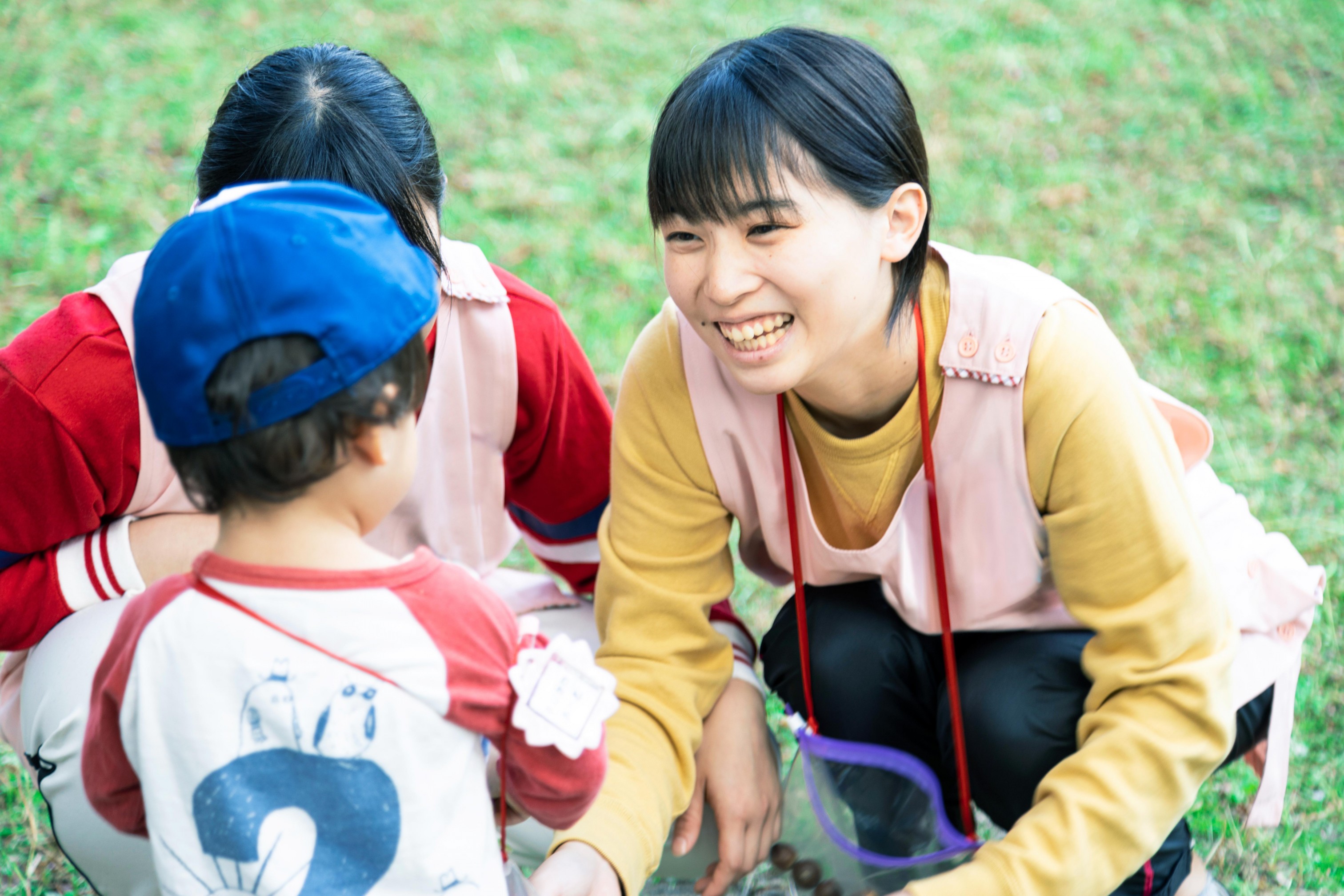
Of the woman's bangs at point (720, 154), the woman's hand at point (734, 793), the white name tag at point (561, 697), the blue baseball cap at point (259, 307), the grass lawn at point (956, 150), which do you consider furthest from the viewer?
the grass lawn at point (956, 150)

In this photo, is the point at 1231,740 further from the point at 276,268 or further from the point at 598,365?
the point at 598,365

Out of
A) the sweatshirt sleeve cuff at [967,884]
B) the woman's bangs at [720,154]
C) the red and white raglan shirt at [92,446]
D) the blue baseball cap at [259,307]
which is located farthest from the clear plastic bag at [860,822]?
the blue baseball cap at [259,307]

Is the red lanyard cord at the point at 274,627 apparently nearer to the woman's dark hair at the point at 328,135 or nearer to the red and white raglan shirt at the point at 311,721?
the red and white raglan shirt at the point at 311,721

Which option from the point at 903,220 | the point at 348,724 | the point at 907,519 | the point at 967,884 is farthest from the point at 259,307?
the point at 967,884

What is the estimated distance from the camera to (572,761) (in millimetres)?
1122

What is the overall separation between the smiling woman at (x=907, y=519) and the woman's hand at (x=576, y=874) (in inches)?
0.4

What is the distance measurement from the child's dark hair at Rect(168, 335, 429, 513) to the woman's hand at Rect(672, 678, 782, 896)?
0.90 metres

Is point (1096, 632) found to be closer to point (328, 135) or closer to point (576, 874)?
point (576, 874)

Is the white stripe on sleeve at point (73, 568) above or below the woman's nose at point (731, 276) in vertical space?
below

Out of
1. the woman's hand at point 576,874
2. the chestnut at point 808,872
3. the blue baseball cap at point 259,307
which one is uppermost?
the blue baseball cap at point 259,307

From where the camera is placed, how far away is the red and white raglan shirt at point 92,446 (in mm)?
1544

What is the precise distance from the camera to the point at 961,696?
5.64 ft

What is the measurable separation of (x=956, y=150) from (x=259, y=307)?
3.52 m

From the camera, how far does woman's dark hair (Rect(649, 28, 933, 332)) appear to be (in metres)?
1.42
